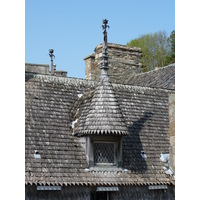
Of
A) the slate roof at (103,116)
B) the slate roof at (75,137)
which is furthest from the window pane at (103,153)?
the slate roof at (103,116)

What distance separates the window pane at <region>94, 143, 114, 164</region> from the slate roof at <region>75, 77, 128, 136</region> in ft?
1.78

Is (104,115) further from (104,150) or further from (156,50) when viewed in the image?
(156,50)

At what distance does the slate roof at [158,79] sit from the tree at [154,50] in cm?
1686

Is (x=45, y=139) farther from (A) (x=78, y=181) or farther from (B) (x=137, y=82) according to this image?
(B) (x=137, y=82)

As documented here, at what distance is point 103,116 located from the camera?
1142 centimetres

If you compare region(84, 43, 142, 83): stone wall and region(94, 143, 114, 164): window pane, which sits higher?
region(84, 43, 142, 83): stone wall

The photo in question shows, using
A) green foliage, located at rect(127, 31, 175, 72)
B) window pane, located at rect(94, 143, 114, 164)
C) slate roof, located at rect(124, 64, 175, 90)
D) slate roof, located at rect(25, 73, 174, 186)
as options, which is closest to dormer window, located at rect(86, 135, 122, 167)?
window pane, located at rect(94, 143, 114, 164)

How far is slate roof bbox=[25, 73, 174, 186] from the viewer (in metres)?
10.9

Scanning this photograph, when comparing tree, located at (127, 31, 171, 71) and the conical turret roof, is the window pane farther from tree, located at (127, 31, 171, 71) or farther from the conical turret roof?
tree, located at (127, 31, 171, 71)

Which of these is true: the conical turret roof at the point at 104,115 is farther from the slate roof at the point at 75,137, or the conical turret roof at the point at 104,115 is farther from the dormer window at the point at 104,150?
the slate roof at the point at 75,137

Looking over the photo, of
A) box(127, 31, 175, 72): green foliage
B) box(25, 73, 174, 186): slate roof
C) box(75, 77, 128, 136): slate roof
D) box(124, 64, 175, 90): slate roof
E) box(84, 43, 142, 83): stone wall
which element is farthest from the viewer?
box(127, 31, 175, 72): green foliage

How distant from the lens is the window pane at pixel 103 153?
1154cm
